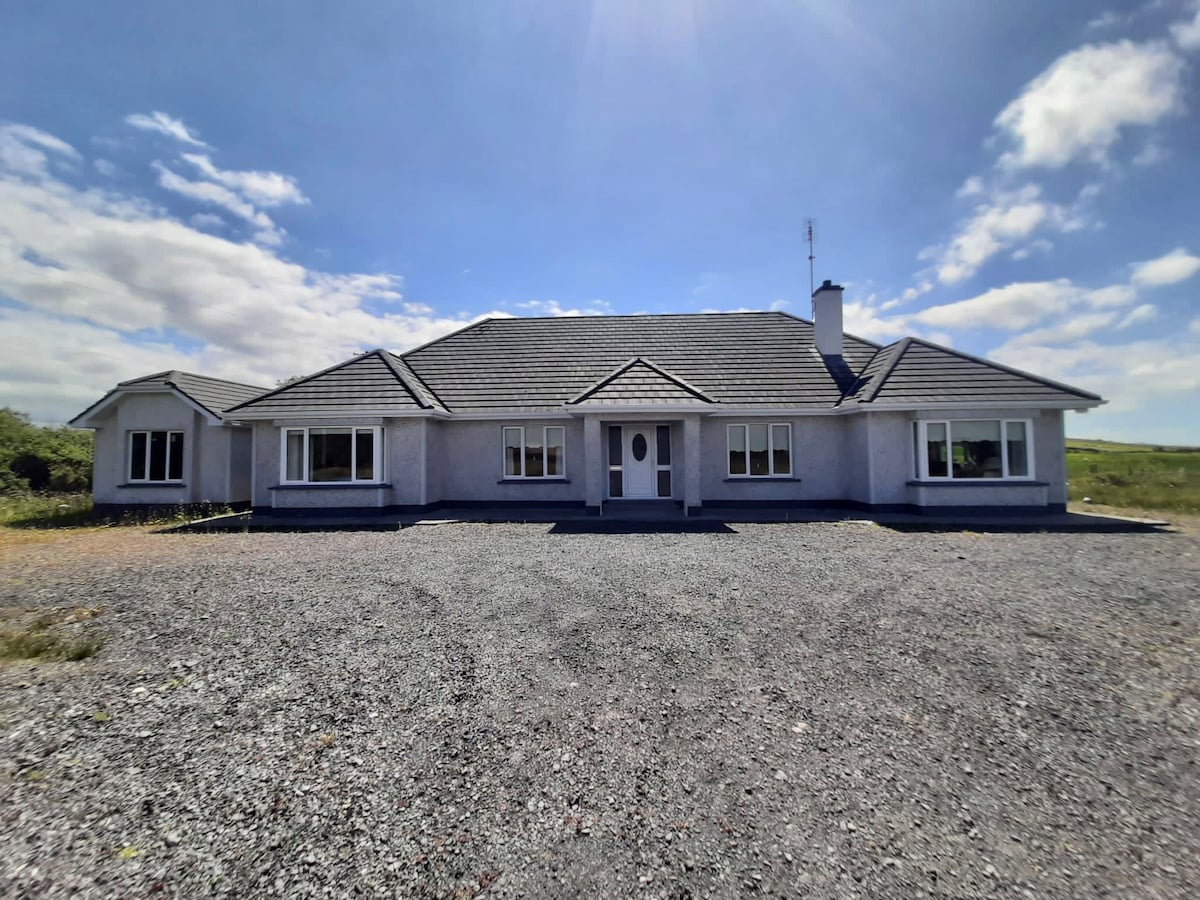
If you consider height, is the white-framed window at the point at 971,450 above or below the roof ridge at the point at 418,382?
below

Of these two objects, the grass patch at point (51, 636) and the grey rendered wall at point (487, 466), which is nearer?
the grass patch at point (51, 636)

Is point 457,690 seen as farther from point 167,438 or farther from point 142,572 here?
point 167,438

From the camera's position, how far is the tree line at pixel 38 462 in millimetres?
20156

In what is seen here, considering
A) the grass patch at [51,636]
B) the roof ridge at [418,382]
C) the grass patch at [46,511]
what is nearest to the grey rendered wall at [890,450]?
the roof ridge at [418,382]

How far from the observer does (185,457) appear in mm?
16469

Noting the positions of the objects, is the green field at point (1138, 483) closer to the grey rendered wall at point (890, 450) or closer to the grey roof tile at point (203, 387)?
the grey rendered wall at point (890, 450)

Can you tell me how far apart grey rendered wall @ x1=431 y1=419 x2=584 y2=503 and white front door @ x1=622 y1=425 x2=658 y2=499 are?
A: 1445mm

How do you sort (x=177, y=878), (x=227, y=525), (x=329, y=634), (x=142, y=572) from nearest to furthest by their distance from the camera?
(x=177, y=878) < (x=329, y=634) < (x=142, y=572) < (x=227, y=525)

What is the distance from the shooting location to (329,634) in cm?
552

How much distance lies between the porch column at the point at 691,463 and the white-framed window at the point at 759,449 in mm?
2084

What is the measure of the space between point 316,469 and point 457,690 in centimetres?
1269

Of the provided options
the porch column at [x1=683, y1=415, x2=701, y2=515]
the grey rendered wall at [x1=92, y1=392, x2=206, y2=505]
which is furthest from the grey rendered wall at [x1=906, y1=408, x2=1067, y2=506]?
the grey rendered wall at [x1=92, y1=392, x2=206, y2=505]

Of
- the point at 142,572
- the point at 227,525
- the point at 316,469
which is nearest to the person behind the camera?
the point at 142,572

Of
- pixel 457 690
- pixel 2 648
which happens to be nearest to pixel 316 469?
pixel 2 648
